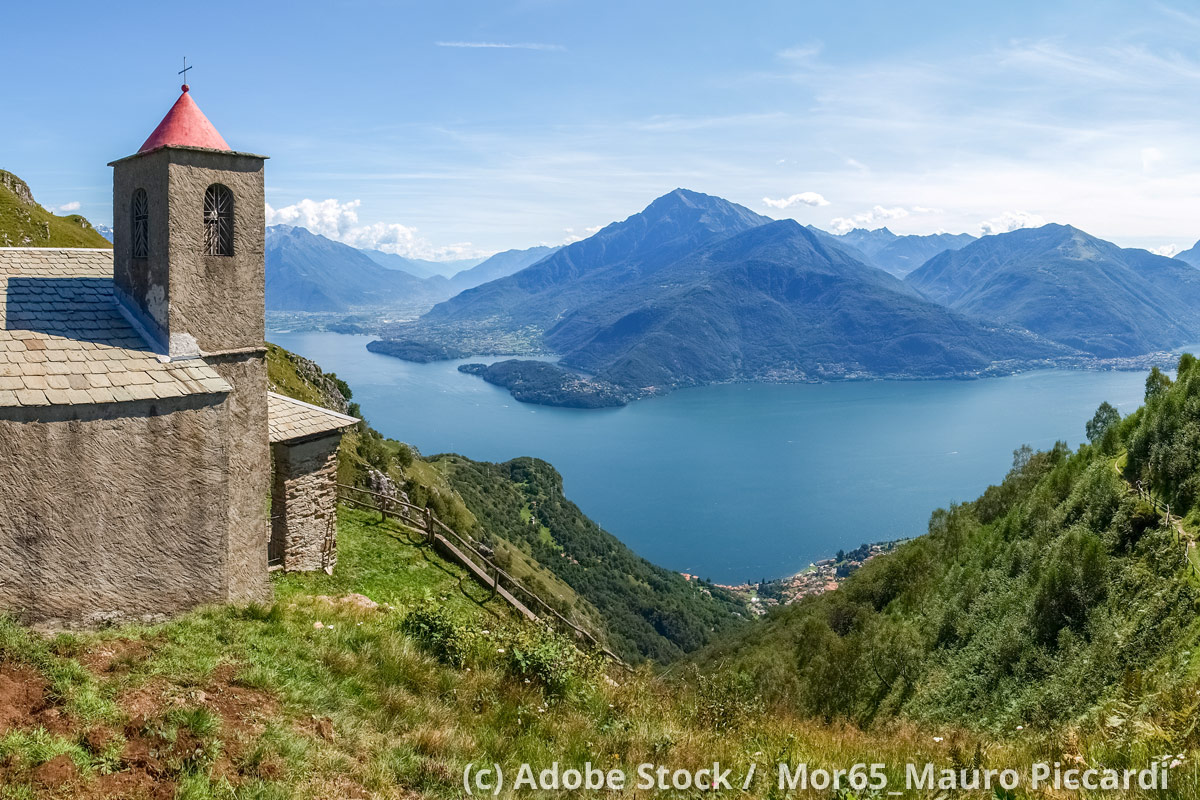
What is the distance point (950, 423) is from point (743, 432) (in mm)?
52644

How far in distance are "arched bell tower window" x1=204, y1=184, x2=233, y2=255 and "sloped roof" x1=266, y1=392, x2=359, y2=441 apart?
361 cm

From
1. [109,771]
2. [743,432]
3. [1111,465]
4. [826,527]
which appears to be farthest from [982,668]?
[743,432]

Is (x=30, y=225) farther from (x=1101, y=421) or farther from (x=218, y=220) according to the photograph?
(x=1101, y=421)

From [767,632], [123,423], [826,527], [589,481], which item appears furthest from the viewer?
[589,481]

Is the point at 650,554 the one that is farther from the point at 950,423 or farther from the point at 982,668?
the point at 950,423

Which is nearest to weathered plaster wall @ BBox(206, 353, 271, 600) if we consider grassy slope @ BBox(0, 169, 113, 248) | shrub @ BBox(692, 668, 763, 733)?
shrub @ BBox(692, 668, 763, 733)

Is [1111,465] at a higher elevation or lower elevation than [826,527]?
higher

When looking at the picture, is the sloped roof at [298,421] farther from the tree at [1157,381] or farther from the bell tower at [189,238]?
the tree at [1157,381]

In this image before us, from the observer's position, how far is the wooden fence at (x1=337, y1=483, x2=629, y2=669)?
669 inches

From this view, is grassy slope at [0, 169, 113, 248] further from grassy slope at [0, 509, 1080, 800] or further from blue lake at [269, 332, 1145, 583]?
blue lake at [269, 332, 1145, 583]

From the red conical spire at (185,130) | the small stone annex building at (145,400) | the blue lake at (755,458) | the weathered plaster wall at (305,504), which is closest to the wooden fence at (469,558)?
the weathered plaster wall at (305,504)

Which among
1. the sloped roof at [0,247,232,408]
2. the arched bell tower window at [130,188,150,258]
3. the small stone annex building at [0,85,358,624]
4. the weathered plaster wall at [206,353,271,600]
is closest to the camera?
the small stone annex building at [0,85,358,624]

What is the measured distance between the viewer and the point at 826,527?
338 feet

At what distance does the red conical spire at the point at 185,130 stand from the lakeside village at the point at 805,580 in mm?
74222
